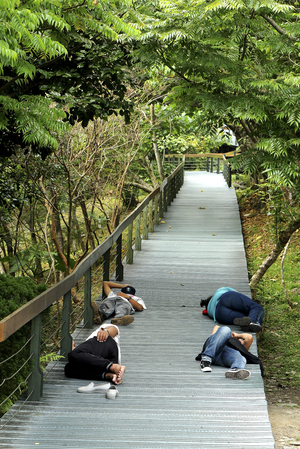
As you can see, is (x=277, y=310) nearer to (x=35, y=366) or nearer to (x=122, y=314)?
(x=122, y=314)

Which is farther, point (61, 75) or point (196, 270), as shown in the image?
point (196, 270)

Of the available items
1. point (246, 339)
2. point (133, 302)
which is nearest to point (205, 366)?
point (246, 339)

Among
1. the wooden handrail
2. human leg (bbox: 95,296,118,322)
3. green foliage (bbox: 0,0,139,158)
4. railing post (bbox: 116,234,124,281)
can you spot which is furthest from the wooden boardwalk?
green foliage (bbox: 0,0,139,158)

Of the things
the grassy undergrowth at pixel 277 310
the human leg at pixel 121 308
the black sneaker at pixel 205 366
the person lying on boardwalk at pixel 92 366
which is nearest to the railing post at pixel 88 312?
the human leg at pixel 121 308

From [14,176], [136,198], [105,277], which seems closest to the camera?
[105,277]

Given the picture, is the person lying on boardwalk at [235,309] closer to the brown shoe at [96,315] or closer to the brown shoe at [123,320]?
the brown shoe at [123,320]

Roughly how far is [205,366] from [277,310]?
6.30 metres

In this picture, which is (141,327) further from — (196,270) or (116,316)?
(196,270)

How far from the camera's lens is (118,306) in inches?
280

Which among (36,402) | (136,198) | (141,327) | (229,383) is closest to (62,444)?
(36,402)

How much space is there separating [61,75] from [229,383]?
4.37 m

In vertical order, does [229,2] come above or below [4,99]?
above

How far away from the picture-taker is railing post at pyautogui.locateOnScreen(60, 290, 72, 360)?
16.6 feet

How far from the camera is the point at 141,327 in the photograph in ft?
22.5
